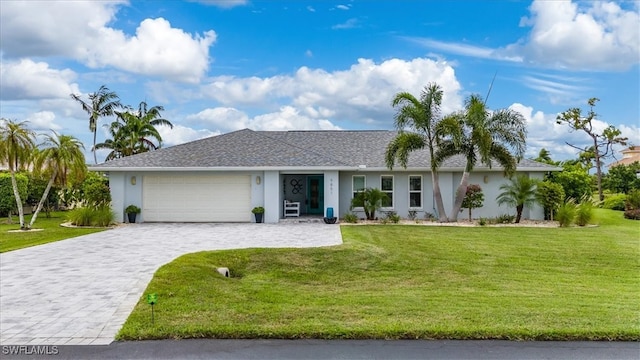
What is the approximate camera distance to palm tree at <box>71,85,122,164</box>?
4044 cm

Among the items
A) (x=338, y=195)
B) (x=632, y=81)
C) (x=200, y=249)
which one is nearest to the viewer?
(x=200, y=249)

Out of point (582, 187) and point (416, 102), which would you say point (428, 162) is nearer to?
point (416, 102)

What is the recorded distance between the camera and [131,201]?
21.1 meters

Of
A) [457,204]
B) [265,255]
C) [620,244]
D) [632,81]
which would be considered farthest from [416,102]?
[265,255]

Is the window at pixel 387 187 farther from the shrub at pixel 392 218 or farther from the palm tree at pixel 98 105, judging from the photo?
the palm tree at pixel 98 105

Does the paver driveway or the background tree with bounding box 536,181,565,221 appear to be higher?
the background tree with bounding box 536,181,565,221

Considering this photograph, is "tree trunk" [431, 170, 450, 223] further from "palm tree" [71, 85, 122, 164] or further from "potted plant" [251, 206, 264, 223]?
"palm tree" [71, 85, 122, 164]

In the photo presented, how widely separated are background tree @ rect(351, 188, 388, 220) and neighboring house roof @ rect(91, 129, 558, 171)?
1.24 meters

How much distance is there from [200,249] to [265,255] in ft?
7.24

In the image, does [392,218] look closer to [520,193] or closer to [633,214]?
[520,193]

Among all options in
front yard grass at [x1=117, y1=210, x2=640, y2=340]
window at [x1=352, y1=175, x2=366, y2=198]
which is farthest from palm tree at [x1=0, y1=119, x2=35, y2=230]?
window at [x1=352, y1=175, x2=366, y2=198]

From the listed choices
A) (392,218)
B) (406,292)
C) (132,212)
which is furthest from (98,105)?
(406,292)


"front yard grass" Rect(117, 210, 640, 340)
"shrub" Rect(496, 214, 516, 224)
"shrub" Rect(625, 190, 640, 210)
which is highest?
"shrub" Rect(625, 190, 640, 210)

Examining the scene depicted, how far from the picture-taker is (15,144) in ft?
60.5
